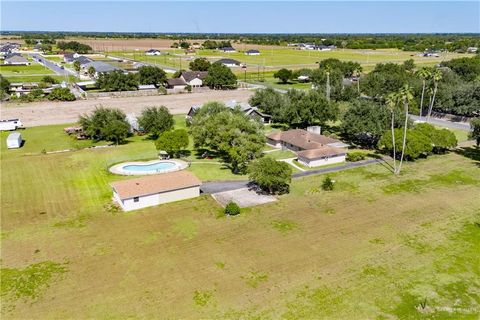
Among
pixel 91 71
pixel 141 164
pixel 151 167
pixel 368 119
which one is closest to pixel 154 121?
pixel 141 164

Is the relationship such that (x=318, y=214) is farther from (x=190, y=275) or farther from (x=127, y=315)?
(x=127, y=315)

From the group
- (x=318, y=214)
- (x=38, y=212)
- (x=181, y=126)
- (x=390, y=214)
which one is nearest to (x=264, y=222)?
(x=318, y=214)

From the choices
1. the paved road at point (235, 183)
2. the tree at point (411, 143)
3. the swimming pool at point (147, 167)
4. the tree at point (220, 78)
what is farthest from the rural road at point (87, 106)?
the tree at point (411, 143)

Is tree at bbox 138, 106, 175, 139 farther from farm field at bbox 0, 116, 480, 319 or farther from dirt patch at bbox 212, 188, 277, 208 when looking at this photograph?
dirt patch at bbox 212, 188, 277, 208

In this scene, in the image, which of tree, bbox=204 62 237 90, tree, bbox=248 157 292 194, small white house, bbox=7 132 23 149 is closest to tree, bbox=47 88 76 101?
small white house, bbox=7 132 23 149

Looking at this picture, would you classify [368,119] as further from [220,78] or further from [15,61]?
[15,61]

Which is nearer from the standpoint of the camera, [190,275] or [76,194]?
[190,275]
